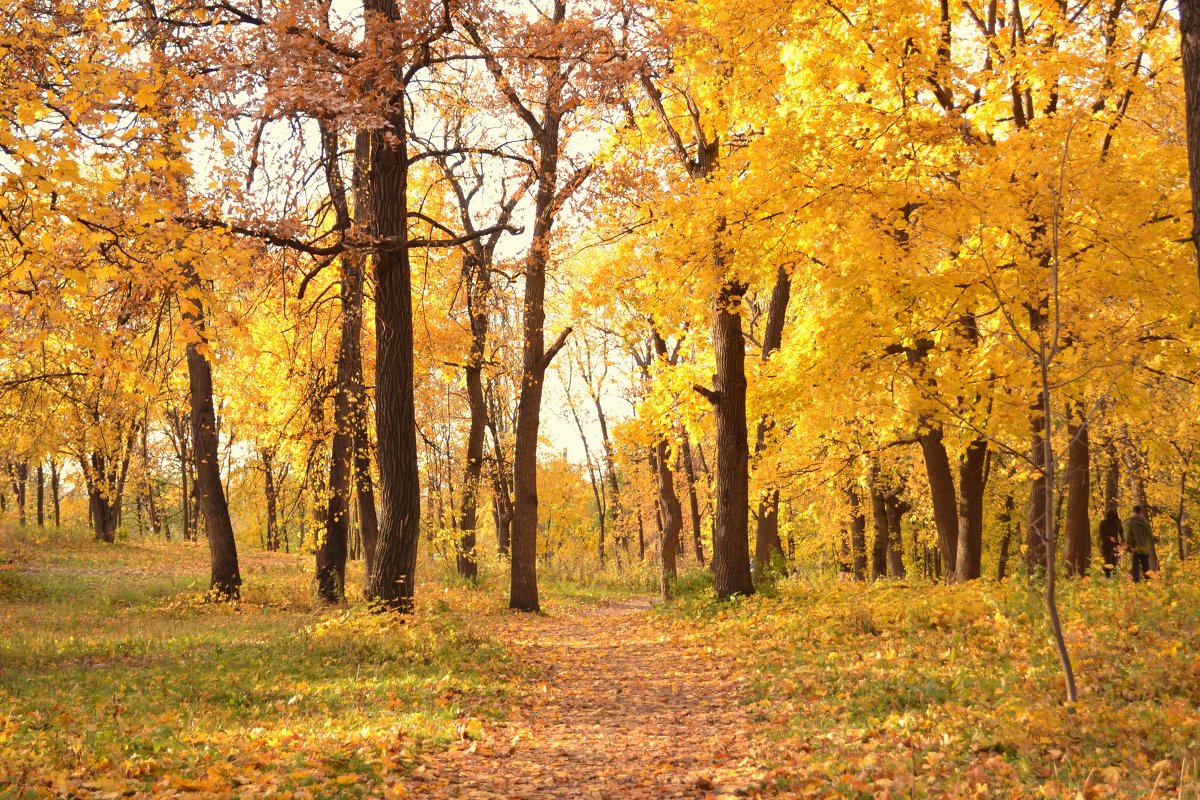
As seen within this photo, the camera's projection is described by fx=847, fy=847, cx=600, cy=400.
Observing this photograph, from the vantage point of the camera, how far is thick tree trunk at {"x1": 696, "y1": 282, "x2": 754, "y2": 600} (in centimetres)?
1473

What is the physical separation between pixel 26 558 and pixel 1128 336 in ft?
87.0

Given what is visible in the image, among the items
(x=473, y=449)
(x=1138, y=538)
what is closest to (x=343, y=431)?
(x=473, y=449)

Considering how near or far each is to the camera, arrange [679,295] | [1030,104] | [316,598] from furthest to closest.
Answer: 1. [316,598]
2. [1030,104]
3. [679,295]

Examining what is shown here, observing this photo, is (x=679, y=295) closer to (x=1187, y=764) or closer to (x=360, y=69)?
(x=360, y=69)

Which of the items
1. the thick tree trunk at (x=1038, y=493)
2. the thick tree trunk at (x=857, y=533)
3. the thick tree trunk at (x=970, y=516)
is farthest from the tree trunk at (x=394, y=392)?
the thick tree trunk at (x=857, y=533)

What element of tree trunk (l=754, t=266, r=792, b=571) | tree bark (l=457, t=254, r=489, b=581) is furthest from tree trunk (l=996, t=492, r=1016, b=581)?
tree bark (l=457, t=254, r=489, b=581)

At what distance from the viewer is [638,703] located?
9062 millimetres

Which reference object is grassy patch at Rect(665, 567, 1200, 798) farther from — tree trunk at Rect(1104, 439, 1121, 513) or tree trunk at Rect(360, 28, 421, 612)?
tree trunk at Rect(1104, 439, 1121, 513)

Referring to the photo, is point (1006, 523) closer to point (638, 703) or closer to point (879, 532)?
point (879, 532)

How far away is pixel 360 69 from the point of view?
9273mm

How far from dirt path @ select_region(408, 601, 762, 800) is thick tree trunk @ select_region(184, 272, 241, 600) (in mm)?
7071

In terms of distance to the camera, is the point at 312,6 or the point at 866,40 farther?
the point at 866,40

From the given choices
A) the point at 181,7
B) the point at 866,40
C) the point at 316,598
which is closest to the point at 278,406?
the point at 316,598

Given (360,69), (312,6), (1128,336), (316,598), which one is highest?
(312,6)
